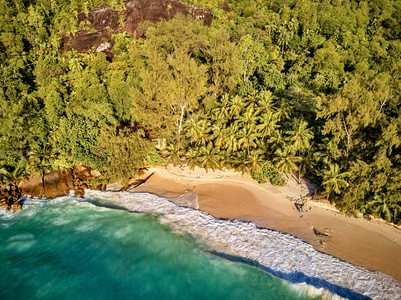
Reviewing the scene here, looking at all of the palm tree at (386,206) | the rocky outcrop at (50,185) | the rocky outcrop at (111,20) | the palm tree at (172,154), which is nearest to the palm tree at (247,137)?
the palm tree at (172,154)

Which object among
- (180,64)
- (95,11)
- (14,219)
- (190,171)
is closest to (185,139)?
(190,171)

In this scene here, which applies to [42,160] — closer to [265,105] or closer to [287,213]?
[265,105]

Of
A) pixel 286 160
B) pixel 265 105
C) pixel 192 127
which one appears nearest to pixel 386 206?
pixel 286 160

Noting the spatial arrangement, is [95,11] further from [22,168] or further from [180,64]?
[22,168]

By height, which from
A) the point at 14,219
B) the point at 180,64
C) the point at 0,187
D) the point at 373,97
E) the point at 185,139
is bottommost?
the point at 14,219

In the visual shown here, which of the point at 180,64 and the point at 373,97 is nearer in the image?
the point at 373,97

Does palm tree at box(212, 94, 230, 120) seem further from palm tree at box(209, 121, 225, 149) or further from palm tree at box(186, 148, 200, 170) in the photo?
palm tree at box(186, 148, 200, 170)

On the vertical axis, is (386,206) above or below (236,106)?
below
